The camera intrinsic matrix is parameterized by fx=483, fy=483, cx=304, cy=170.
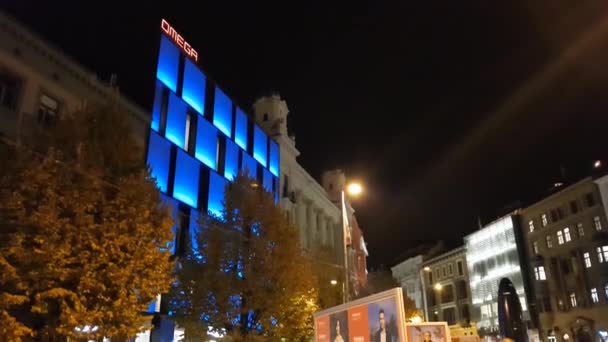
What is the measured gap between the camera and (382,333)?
9.16 metres

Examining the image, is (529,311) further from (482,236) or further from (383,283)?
(383,283)

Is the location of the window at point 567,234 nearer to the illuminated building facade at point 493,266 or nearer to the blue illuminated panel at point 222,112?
the illuminated building facade at point 493,266

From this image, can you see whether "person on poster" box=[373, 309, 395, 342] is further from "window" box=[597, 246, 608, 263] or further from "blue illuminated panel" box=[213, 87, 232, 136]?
"window" box=[597, 246, 608, 263]

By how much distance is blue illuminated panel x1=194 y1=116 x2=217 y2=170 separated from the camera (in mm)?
32978

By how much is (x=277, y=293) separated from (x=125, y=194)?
31.8 ft

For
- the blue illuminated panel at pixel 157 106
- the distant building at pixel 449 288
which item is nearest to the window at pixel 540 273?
the distant building at pixel 449 288

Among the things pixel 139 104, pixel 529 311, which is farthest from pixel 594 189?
pixel 139 104

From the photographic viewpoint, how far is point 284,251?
23188mm

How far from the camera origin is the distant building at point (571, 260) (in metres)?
50.2

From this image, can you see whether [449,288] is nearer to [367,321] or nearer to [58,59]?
[58,59]

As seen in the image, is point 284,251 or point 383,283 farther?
point 383,283

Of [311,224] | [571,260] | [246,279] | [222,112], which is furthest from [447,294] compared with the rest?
[246,279]

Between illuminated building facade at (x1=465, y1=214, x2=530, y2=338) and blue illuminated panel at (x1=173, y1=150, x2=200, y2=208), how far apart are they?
50828mm

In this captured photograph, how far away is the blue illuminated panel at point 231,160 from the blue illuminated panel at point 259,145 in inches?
135
